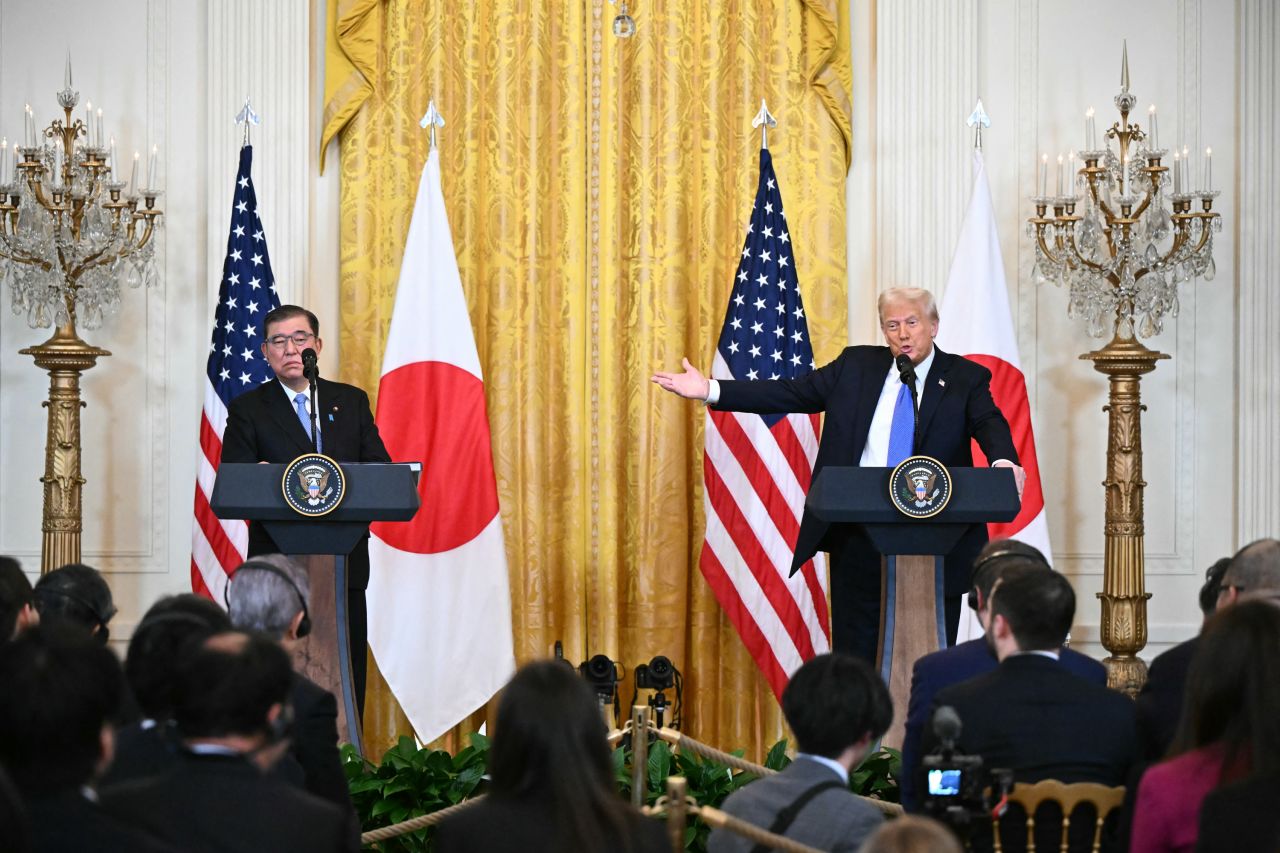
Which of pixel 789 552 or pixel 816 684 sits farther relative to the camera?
pixel 789 552

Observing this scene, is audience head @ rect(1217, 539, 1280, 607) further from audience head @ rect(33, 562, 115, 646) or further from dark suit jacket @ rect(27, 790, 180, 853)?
audience head @ rect(33, 562, 115, 646)

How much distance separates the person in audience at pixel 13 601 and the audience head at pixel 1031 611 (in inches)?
80.6

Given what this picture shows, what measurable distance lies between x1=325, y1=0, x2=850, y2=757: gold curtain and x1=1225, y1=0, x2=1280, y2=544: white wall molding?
1892mm

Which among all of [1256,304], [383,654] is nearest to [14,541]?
[383,654]

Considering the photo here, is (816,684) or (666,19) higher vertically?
(666,19)

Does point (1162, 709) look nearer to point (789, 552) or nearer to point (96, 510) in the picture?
point (789, 552)

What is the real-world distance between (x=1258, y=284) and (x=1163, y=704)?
4591 mm

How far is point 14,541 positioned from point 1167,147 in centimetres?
568

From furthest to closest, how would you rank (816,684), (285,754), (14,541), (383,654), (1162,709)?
(14,541) < (383,654) < (1162,709) < (285,754) < (816,684)

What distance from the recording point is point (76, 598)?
3.57 m

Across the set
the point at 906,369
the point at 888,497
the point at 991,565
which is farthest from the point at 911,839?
the point at 906,369

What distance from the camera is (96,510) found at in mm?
7273

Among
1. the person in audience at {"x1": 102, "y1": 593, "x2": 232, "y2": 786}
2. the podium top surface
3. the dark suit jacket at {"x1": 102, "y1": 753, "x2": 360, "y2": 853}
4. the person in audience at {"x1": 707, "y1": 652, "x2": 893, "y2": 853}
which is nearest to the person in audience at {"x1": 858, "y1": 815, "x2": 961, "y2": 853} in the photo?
the person in audience at {"x1": 707, "y1": 652, "x2": 893, "y2": 853}

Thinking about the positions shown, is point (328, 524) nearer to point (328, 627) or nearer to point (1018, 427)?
point (328, 627)
